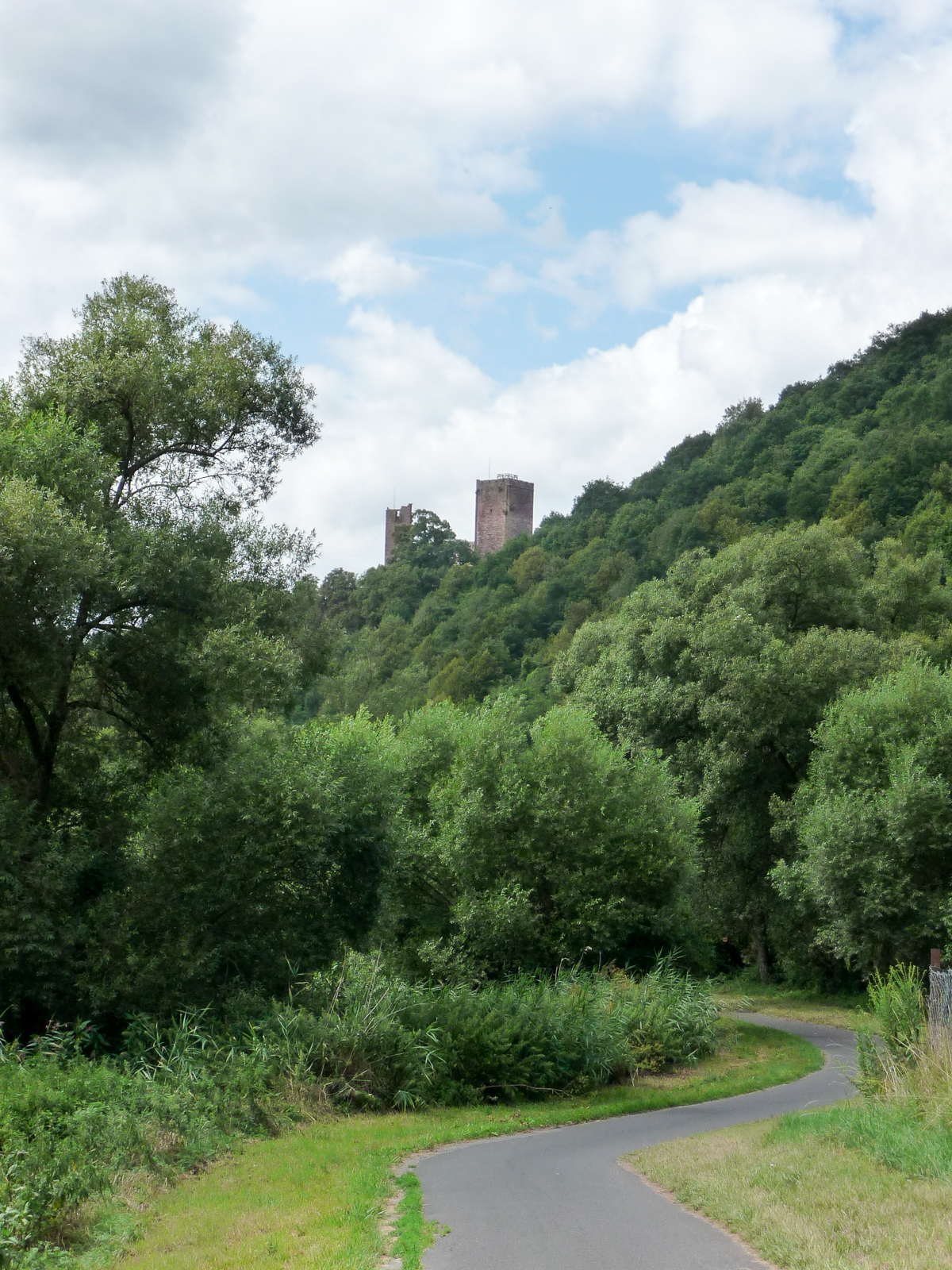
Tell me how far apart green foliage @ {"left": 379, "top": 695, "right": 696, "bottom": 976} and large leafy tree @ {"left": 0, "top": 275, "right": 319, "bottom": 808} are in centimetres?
827

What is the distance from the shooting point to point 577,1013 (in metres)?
19.7

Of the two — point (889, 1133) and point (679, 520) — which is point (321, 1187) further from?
point (679, 520)

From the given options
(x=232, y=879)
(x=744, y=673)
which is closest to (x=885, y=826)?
(x=744, y=673)

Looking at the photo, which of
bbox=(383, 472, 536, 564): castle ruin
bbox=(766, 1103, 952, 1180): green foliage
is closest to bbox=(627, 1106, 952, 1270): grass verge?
bbox=(766, 1103, 952, 1180): green foliage

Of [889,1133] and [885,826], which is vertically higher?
[885,826]

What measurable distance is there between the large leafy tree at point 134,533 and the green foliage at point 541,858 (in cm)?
827

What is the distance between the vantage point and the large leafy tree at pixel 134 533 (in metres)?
16.5

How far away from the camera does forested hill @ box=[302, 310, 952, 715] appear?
5972cm

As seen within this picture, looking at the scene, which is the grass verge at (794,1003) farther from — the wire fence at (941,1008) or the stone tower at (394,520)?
the stone tower at (394,520)

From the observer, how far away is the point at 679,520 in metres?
72.9

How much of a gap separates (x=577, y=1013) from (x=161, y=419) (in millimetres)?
12885

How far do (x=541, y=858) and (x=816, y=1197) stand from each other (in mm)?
19411

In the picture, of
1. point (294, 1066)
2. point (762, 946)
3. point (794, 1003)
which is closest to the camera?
point (294, 1066)

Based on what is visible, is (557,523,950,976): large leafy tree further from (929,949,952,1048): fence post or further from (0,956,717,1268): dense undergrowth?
(929,949,952,1048): fence post
